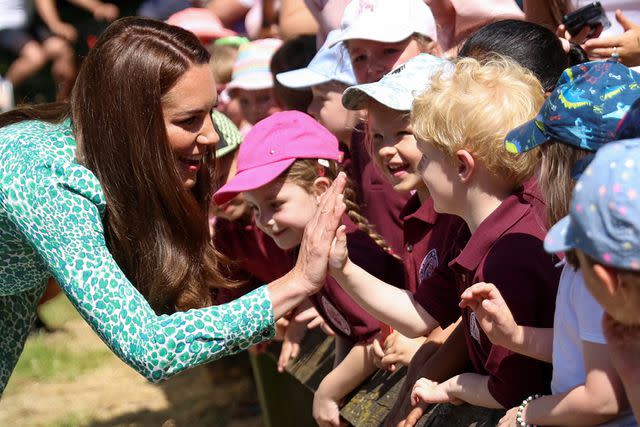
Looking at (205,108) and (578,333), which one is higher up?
(578,333)

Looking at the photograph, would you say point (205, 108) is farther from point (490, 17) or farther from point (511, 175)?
point (490, 17)

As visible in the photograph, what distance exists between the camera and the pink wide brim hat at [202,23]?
20.8 ft

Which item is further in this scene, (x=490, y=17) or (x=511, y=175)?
(x=490, y=17)

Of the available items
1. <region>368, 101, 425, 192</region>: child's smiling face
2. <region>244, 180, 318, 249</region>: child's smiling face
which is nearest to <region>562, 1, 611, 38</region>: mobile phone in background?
<region>368, 101, 425, 192</region>: child's smiling face

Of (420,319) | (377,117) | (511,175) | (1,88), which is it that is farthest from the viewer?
(1,88)

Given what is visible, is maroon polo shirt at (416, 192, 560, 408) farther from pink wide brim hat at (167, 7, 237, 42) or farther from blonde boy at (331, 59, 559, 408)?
pink wide brim hat at (167, 7, 237, 42)

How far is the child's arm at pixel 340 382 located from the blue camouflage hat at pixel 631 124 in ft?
5.32

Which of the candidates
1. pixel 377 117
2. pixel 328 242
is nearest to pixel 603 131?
pixel 328 242

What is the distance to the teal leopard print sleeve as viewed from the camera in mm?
2676

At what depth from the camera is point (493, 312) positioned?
7.02ft

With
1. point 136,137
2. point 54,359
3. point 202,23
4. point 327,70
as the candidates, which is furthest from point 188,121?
point 54,359

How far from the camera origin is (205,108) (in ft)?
10.1

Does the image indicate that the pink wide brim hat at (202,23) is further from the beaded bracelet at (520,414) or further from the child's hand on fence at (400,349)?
the beaded bracelet at (520,414)

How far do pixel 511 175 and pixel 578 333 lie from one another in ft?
2.05
